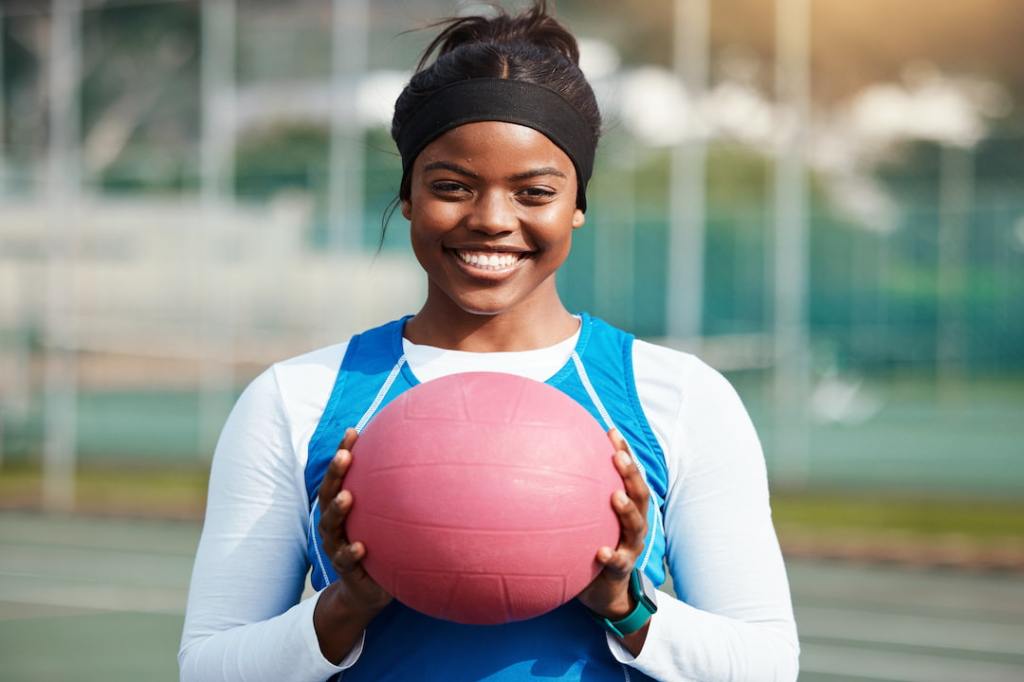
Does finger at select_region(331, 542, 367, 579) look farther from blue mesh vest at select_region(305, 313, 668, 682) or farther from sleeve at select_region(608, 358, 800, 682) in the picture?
sleeve at select_region(608, 358, 800, 682)

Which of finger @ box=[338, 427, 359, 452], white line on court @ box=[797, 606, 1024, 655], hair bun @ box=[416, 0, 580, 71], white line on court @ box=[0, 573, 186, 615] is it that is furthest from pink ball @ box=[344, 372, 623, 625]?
white line on court @ box=[0, 573, 186, 615]

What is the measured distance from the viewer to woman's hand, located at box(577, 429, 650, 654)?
1.96 m

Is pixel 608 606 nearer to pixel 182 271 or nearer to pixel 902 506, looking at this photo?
pixel 902 506

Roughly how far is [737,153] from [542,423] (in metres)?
25.2

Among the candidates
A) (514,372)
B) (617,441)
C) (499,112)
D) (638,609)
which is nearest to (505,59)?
(499,112)

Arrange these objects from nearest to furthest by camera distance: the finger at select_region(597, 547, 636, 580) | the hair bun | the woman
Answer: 1. the finger at select_region(597, 547, 636, 580)
2. the woman
3. the hair bun

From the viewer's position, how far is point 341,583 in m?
2.03

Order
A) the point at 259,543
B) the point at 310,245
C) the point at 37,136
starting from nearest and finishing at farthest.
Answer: the point at 259,543, the point at 310,245, the point at 37,136

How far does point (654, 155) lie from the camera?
21109 millimetres

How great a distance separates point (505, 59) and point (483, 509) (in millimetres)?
660

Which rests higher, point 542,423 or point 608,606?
point 542,423

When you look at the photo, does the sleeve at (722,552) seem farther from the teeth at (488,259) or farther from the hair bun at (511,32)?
the hair bun at (511,32)

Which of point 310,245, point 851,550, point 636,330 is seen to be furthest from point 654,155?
point 851,550

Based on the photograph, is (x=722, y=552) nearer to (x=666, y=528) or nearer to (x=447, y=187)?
(x=666, y=528)
